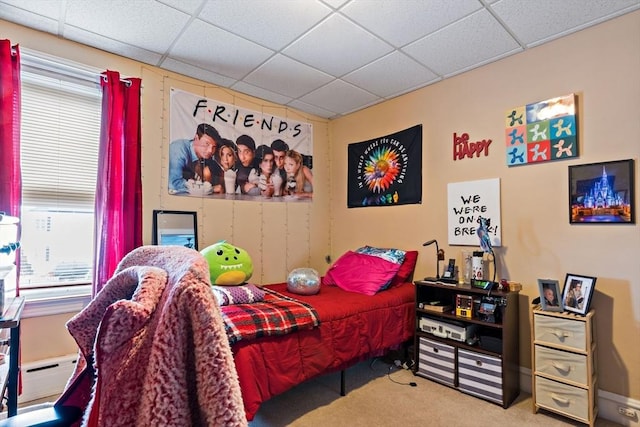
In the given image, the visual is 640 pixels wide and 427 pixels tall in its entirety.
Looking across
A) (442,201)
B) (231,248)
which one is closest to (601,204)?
(442,201)

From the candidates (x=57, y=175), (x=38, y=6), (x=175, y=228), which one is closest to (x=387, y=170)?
(x=175, y=228)

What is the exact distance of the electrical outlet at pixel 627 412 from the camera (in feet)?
6.49

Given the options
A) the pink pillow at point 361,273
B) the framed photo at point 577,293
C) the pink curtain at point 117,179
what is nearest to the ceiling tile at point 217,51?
the pink curtain at point 117,179

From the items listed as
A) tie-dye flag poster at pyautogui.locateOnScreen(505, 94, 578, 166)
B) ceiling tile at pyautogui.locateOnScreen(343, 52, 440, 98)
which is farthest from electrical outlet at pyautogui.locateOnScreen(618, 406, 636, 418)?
ceiling tile at pyautogui.locateOnScreen(343, 52, 440, 98)

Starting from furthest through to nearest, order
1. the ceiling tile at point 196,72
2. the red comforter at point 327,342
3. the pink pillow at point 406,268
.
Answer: the pink pillow at point 406,268 < the ceiling tile at point 196,72 < the red comforter at point 327,342

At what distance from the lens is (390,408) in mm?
2186

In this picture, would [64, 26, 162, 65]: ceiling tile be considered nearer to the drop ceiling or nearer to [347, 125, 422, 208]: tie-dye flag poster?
the drop ceiling

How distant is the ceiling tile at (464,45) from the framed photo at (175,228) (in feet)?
7.32

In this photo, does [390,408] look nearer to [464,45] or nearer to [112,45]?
[464,45]

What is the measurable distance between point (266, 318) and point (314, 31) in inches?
75.4

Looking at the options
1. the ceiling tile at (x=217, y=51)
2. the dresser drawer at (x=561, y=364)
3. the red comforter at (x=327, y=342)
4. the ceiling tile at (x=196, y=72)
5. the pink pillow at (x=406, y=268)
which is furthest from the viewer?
the pink pillow at (x=406, y=268)

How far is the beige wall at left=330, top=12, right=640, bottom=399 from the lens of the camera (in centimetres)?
205

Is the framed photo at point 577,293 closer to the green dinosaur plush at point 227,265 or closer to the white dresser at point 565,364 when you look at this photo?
the white dresser at point 565,364

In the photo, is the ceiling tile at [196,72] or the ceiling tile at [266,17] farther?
the ceiling tile at [196,72]
